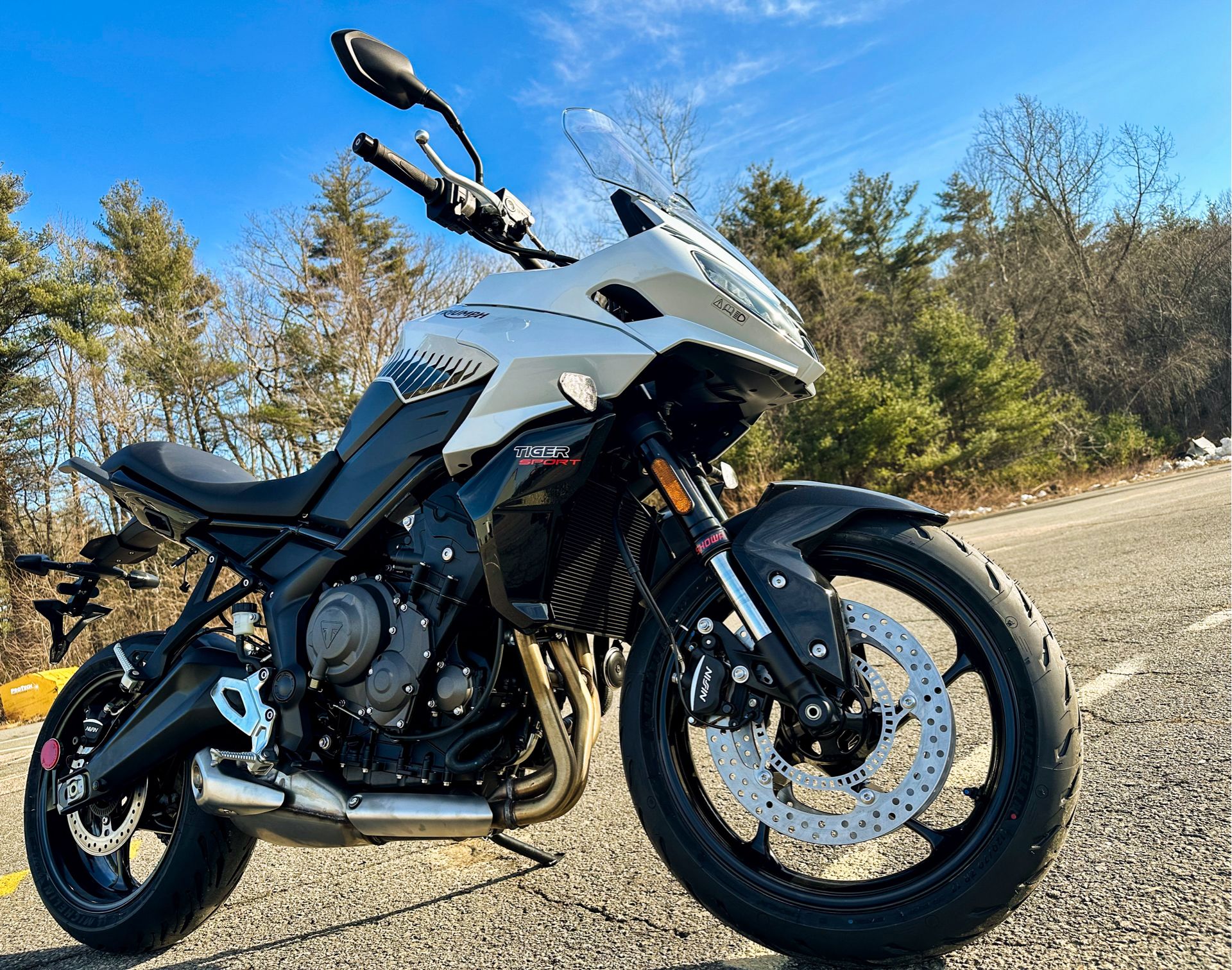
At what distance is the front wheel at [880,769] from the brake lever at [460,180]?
1166 millimetres

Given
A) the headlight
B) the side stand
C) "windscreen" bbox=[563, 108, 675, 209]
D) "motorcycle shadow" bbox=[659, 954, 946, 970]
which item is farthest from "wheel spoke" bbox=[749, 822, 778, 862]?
"windscreen" bbox=[563, 108, 675, 209]

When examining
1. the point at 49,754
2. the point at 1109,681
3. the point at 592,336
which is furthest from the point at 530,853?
the point at 1109,681

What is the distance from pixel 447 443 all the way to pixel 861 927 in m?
1.37

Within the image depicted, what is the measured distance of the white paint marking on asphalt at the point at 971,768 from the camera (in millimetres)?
1966

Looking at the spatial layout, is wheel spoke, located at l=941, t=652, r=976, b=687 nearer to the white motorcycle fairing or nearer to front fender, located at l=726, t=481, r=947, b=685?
front fender, located at l=726, t=481, r=947, b=685

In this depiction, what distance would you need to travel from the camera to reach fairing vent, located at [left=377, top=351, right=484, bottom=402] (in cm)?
210

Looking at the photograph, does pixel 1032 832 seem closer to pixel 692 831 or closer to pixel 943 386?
pixel 692 831

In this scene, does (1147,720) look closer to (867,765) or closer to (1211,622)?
(1211,622)

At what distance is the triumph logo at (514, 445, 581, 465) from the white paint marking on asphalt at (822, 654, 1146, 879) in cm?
109

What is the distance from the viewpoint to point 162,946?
88.4 inches

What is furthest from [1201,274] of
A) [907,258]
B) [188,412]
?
[188,412]

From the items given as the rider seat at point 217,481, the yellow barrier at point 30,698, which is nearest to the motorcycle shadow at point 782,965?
the rider seat at point 217,481

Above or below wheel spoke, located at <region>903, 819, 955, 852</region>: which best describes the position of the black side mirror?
above

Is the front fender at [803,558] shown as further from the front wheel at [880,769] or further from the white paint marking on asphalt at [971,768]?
the white paint marking on asphalt at [971,768]
